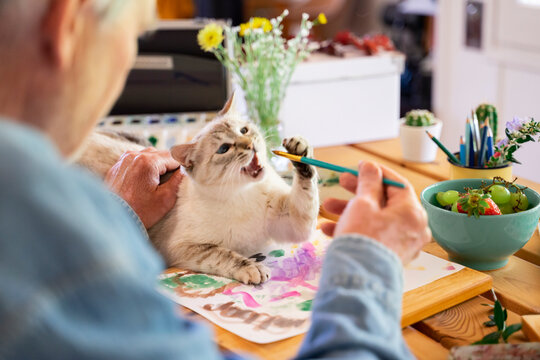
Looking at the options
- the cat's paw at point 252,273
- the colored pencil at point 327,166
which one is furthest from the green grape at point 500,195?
the cat's paw at point 252,273

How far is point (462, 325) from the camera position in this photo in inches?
35.5

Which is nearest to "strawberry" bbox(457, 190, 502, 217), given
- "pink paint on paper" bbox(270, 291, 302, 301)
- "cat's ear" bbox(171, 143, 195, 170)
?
"pink paint on paper" bbox(270, 291, 302, 301)

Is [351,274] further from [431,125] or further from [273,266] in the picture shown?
[431,125]

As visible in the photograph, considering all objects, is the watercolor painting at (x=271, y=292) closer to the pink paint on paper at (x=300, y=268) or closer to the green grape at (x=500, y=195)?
the pink paint on paper at (x=300, y=268)

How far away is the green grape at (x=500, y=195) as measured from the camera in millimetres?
1067

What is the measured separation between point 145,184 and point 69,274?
872 mm

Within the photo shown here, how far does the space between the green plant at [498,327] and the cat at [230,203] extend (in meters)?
0.40

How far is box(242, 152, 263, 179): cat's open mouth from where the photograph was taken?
4.12 feet

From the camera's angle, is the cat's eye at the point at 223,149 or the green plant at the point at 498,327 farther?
the cat's eye at the point at 223,149

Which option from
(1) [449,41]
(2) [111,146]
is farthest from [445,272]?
(1) [449,41]

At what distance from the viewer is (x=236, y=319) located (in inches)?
36.4

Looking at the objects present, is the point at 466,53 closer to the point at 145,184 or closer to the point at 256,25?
the point at 256,25

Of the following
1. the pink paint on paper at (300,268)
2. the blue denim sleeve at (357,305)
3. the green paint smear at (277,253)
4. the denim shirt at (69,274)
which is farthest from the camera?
the green paint smear at (277,253)

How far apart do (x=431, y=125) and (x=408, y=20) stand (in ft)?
13.5
